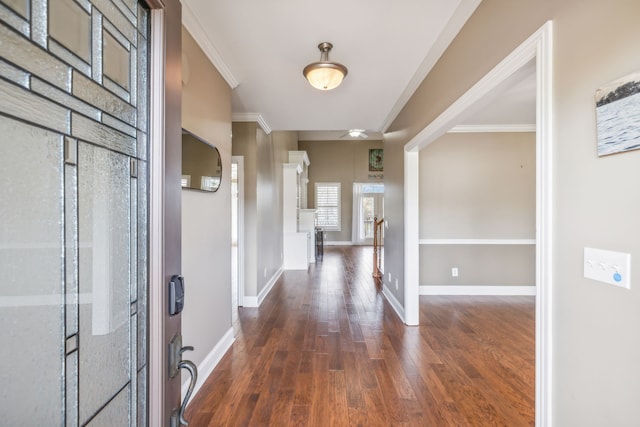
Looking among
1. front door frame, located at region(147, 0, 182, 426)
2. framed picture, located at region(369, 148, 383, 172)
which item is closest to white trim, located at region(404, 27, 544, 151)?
front door frame, located at region(147, 0, 182, 426)

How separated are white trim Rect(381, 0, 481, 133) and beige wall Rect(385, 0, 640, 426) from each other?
22.4 inches

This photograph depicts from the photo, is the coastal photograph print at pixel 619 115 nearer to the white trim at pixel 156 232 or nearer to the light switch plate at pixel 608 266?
the light switch plate at pixel 608 266

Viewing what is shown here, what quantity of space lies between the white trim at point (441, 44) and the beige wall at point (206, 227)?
1777mm

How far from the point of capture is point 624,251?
91 centimetres

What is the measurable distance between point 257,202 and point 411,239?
208 centimetres

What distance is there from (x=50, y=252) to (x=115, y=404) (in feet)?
1.33

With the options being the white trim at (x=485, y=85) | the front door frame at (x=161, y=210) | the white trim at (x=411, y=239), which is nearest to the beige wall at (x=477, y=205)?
the white trim at (x=411, y=239)

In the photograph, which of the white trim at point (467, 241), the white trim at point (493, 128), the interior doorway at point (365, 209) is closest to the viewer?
the white trim at point (493, 128)

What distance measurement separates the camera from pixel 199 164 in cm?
213

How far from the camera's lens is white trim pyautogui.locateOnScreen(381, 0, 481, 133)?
1.82m

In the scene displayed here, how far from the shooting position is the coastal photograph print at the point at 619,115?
871 mm

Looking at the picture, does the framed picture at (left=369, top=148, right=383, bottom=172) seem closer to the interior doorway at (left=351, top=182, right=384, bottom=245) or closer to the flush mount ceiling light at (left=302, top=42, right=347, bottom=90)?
the interior doorway at (left=351, top=182, right=384, bottom=245)

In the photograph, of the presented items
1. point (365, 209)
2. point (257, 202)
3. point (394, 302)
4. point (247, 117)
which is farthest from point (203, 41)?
point (365, 209)

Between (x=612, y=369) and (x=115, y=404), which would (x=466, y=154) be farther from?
(x=115, y=404)
